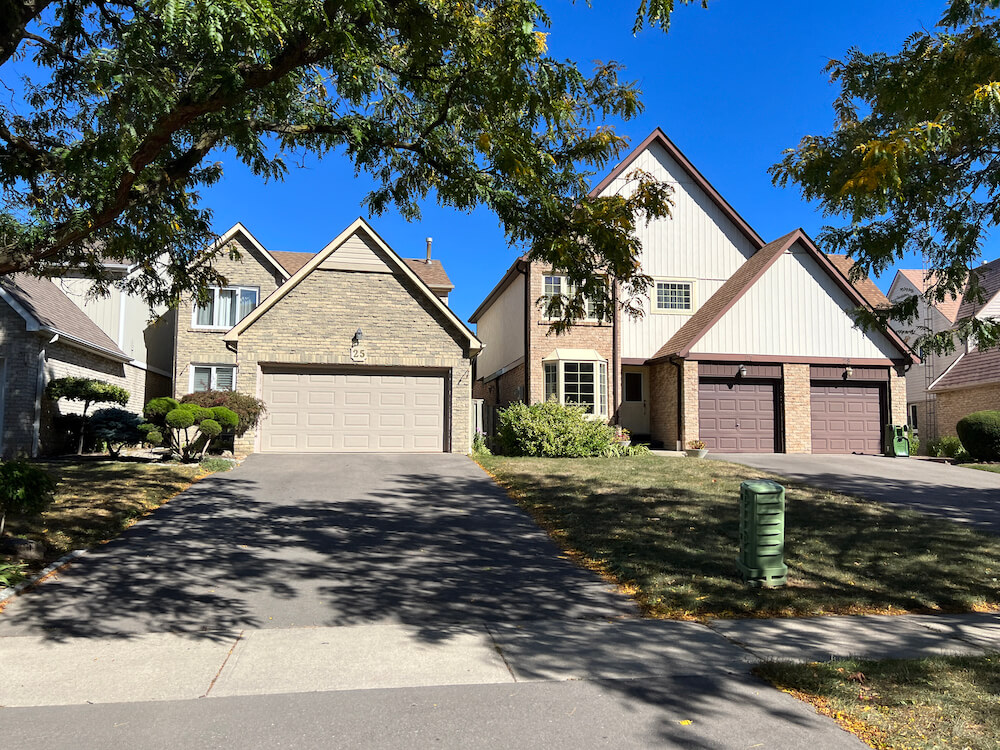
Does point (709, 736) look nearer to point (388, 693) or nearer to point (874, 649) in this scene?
point (388, 693)

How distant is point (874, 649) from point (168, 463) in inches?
577

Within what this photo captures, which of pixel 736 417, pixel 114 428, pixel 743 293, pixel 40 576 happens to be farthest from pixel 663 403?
pixel 40 576

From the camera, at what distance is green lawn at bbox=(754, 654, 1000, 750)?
152 inches

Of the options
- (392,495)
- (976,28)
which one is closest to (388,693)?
(392,495)

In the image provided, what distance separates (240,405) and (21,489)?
9612mm

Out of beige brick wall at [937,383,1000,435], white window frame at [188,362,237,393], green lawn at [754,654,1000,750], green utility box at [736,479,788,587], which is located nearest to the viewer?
green lawn at [754,654,1000,750]

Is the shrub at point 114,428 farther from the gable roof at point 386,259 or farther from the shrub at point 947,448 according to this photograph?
the shrub at point 947,448

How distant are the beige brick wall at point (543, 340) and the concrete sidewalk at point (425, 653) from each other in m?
15.2

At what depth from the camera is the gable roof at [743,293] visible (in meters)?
20.5

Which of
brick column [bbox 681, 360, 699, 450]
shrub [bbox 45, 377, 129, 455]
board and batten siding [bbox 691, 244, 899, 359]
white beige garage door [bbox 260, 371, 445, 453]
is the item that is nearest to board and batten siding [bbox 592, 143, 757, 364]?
board and batten siding [bbox 691, 244, 899, 359]

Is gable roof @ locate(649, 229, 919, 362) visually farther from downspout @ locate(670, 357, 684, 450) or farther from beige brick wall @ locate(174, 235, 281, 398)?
beige brick wall @ locate(174, 235, 281, 398)

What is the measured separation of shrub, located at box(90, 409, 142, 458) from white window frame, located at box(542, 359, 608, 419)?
1130 centimetres

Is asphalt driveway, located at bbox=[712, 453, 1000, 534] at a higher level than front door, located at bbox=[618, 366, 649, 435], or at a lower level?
lower

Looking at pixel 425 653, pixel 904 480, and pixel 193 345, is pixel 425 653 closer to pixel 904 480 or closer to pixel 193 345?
pixel 904 480
